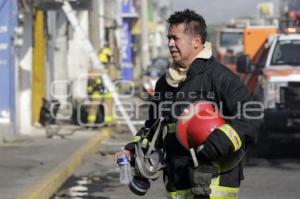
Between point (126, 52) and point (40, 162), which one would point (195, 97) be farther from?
point (126, 52)

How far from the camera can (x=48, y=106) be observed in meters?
20.9

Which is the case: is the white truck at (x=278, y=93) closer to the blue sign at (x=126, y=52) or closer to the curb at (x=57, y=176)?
the curb at (x=57, y=176)

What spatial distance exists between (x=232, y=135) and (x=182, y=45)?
2.02 feet

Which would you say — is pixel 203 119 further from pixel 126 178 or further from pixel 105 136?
pixel 105 136

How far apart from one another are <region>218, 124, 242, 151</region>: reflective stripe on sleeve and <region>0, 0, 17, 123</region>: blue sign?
1216cm

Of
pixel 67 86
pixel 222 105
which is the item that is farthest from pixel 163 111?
pixel 67 86

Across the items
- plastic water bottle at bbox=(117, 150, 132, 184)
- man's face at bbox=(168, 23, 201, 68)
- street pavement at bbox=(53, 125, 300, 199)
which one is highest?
man's face at bbox=(168, 23, 201, 68)

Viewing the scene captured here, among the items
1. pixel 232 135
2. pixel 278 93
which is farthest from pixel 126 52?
pixel 232 135

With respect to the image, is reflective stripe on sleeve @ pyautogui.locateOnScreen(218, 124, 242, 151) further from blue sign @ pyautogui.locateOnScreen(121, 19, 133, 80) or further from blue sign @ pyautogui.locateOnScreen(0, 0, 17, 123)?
blue sign @ pyautogui.locateOnScreen(121, 19, 133, 80)

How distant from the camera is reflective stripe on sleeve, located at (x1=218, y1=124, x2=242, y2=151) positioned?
4926mm

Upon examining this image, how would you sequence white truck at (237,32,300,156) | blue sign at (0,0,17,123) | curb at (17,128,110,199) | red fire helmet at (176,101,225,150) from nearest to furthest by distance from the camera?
red fire helmet at (176,101,225,150) → curb at (17,128,110,199) → white truck at (237,32,300,156) → blue sign at (0,0,17,123)

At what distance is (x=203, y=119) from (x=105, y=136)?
47.9 feet

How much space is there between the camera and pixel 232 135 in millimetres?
4945

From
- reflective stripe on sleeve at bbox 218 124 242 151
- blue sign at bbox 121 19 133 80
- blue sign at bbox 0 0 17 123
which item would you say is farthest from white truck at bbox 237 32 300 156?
blue sign at bbox 121 19 133 80
